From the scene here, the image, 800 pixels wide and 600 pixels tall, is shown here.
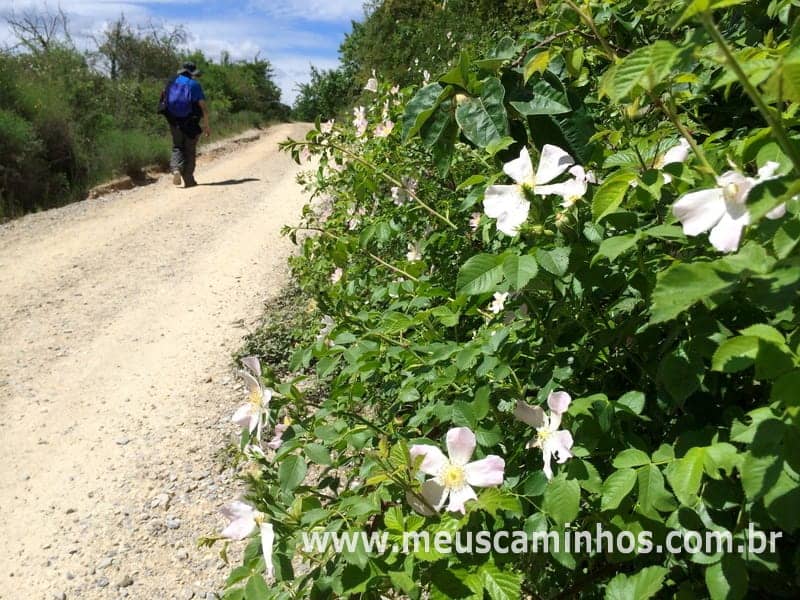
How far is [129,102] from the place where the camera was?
13492 mm

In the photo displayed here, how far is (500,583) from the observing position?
2.83 feet

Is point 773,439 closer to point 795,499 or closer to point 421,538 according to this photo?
point 795,499

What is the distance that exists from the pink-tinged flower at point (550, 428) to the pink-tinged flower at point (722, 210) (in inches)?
12.9

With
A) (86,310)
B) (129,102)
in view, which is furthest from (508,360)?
(129,102)

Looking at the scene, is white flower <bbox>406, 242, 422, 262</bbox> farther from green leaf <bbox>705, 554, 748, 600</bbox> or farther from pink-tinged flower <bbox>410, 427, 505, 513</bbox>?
green leaf <bbox>705, 554, 748, 600</bbox>

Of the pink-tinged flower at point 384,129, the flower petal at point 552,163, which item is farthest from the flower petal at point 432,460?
the pink-tinged flower at point 384,129

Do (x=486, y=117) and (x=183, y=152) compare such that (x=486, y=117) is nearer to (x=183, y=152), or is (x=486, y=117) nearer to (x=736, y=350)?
(x=736, y=350)

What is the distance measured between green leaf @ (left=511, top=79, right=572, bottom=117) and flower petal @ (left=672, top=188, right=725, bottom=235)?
38 cm

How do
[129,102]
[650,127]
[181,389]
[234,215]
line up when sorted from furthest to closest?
[129,102] < [234,215] < [181,389] < [650,127]

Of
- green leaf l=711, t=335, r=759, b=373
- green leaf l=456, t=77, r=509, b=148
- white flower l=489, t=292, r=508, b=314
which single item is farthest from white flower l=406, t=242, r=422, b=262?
green leaf l=711, t=335, r=759, b=373

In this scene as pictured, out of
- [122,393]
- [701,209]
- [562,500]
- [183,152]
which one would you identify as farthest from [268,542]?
[183,152]

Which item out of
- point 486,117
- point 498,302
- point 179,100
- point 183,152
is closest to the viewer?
point 486,117

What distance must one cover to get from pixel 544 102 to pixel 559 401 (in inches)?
20.2

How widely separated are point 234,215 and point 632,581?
6889 millimetres
